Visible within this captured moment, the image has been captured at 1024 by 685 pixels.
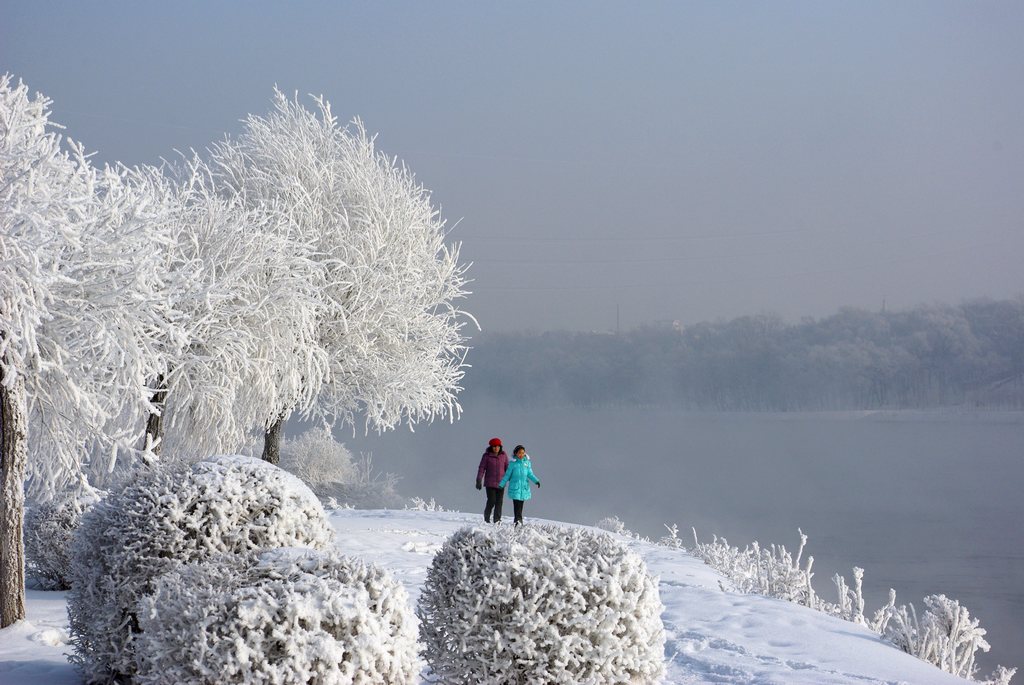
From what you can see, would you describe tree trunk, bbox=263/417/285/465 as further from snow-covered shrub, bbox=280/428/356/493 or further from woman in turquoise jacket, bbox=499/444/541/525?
snow-covered shrub, bbox=280/428/356/493

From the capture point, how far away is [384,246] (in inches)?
831

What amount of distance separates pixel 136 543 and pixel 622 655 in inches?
148

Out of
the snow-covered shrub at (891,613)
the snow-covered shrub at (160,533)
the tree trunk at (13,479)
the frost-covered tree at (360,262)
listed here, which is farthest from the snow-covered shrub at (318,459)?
the snow-covered shrub at (160,533)

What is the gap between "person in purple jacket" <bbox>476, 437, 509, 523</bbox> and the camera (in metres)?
17.3

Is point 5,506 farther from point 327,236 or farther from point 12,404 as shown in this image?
point 327,236

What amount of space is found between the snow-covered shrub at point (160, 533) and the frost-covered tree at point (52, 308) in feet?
9.35

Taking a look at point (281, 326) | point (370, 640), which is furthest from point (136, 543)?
point (281, 326)

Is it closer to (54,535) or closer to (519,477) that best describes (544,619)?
(54,535)

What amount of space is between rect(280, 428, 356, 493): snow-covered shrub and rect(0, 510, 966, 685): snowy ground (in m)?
20.1

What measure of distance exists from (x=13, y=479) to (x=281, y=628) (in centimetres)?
618

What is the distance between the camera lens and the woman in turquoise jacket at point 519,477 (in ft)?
55.1

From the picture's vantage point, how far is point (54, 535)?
12008 mm

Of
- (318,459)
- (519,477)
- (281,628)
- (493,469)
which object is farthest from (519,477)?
(318,459)

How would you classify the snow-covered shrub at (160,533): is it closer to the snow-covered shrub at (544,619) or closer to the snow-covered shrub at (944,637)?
the snow-covered shrub at (544,619)
